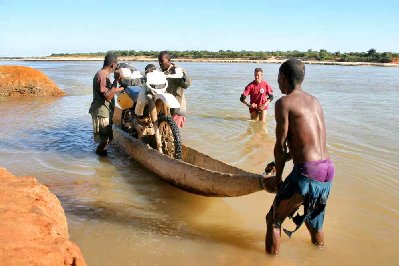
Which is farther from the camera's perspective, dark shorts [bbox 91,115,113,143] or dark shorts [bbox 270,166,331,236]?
dark shorts [bbox 91,115,113,143]

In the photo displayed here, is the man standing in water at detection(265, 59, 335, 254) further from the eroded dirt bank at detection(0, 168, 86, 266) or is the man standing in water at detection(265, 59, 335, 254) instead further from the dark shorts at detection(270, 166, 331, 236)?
the eroded dirt bank at detection(0, 168, 86, 266)

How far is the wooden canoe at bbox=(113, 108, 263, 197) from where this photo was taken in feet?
13.0

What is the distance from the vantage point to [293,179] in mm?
3359

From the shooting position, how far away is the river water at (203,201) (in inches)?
159

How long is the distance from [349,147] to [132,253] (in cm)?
597

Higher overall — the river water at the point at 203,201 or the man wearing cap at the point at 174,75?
the man wearing cap at the point at 174,75

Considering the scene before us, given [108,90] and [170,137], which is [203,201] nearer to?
[170,137]

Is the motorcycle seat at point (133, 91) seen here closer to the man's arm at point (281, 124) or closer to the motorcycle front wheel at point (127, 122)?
the motorcycle front wheel at point (127, 122)

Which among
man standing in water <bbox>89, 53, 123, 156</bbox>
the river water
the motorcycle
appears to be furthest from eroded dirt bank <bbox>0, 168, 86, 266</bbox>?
man standing in water <bbox>89, 53, 123, 156</bbox>

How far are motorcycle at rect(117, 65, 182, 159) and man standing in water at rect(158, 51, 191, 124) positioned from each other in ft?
1.44

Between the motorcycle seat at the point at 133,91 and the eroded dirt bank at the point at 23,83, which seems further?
the eroded dirt bank at the point at 23,83

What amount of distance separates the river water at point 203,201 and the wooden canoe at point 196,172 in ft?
1.00

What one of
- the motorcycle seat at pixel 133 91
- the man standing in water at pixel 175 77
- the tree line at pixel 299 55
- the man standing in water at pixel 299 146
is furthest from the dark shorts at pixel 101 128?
the tree line at pixel 299 55

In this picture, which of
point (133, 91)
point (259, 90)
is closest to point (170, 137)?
point (133, 91)
